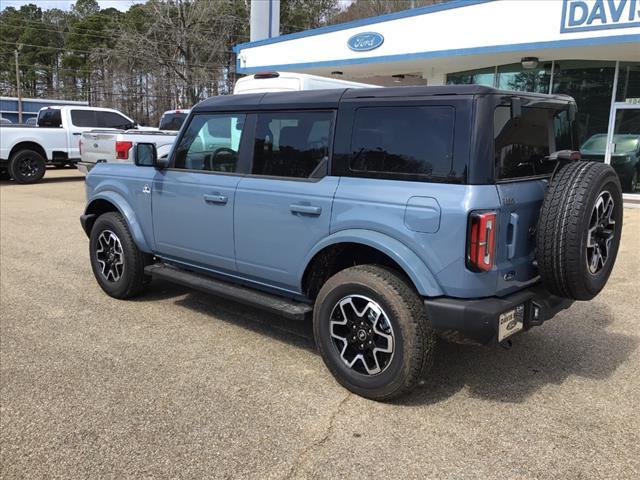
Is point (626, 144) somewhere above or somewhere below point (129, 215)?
above

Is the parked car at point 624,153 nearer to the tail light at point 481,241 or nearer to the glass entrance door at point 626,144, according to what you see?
the glass entrance door at point 626,144

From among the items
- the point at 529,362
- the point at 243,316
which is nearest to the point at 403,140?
the point at 529,362

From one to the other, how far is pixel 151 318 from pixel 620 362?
3.79m

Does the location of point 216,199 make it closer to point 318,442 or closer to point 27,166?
point 318,442

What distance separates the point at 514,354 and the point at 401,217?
67.9 inches

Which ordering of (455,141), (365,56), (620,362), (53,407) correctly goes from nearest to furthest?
(455,141)
(53,407)
(620,362)
(365,56)

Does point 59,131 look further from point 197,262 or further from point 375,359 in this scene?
point 375,359

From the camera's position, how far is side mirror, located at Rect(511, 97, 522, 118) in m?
3.33

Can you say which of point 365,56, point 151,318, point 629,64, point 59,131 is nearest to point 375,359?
point 151,318

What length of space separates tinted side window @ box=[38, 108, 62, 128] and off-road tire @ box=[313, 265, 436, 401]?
15036 mm

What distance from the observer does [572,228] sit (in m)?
3.19

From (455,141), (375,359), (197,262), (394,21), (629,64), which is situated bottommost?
(375,359)

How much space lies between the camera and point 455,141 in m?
3.19

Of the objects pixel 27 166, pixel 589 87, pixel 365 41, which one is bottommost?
pixel 27 166
